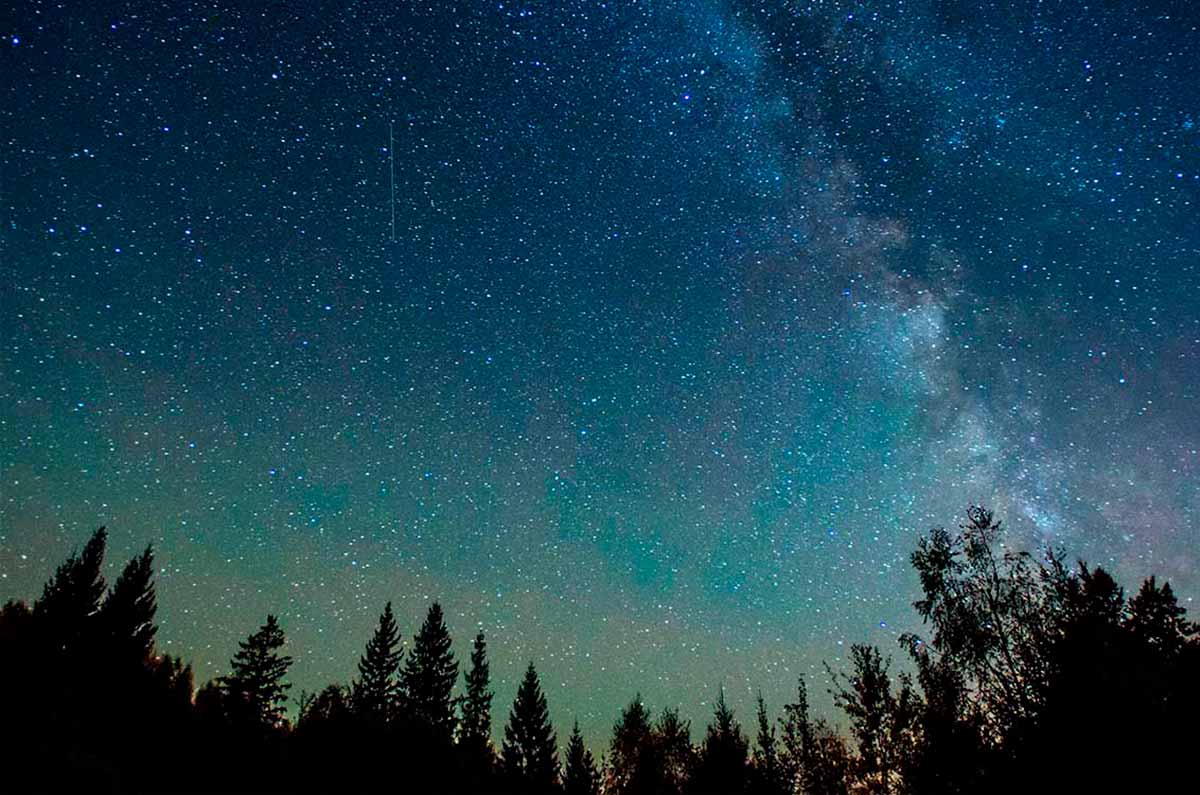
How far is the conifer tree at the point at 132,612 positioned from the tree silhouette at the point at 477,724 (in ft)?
76.9

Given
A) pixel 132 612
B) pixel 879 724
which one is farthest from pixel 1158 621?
pixel 132 612

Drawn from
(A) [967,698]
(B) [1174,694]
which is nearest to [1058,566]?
(A) [967,698]

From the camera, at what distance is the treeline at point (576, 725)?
13414 mm

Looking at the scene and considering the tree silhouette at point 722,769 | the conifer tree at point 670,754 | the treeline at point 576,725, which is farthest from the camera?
the conifer tree at point 670,754

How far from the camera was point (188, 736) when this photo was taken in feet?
98.1

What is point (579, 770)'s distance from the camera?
147 feet

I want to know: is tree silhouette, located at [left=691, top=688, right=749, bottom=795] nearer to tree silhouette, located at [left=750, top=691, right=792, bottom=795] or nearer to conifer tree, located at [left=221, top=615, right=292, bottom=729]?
tree silhouette, located at [left=750, top=691, right=792, bottom=795]

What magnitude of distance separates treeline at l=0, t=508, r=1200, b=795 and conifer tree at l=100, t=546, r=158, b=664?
0.12 m

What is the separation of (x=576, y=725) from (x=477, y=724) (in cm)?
976

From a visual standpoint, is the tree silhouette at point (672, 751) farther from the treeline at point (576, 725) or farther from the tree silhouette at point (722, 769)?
the tree silhouette at point (722, 769)

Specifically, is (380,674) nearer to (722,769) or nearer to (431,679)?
(431,679)

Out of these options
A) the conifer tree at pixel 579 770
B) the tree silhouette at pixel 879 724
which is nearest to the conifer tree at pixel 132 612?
the conifer tree at pixel 579 770

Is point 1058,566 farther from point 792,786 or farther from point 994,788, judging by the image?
point 792,786

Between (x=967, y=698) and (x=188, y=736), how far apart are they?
34.6 m
